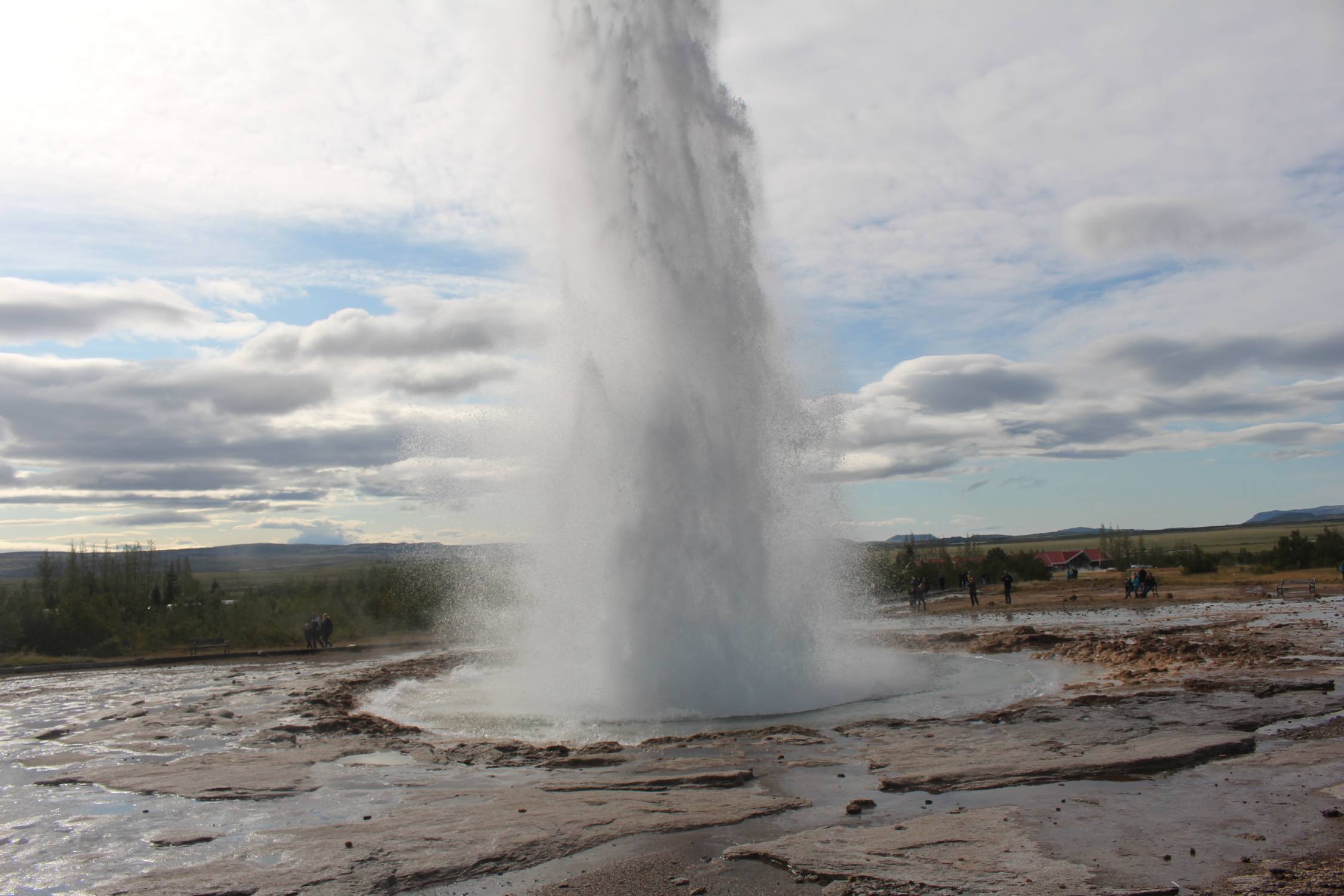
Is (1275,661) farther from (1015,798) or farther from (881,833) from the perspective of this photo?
(881,833)

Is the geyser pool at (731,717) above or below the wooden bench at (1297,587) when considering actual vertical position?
above

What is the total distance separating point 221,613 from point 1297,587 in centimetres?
4972

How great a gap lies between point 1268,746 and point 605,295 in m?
12.0

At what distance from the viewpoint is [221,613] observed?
37625mm

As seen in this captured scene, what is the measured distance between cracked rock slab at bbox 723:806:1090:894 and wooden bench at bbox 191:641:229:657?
2939cm

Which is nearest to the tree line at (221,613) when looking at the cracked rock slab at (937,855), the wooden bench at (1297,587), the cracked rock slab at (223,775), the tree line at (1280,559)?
the cracked rock slab at (223,775)

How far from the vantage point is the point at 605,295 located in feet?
53.6

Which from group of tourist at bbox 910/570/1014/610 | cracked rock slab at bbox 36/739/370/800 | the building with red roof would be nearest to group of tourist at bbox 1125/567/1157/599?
group of tourist at bbox 910/570/1014/610

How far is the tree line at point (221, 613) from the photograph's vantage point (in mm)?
31375

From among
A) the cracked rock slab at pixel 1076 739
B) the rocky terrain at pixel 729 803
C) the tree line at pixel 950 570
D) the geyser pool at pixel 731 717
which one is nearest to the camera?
the rocky terrain at pixel 729 803

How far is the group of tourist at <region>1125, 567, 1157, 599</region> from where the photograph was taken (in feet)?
131

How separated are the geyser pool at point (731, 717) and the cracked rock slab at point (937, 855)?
496 centimetres

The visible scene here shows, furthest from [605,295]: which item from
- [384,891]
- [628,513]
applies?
[384,891]

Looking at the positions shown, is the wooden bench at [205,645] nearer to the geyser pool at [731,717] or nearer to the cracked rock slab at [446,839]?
the geyser pool at [731,717]
